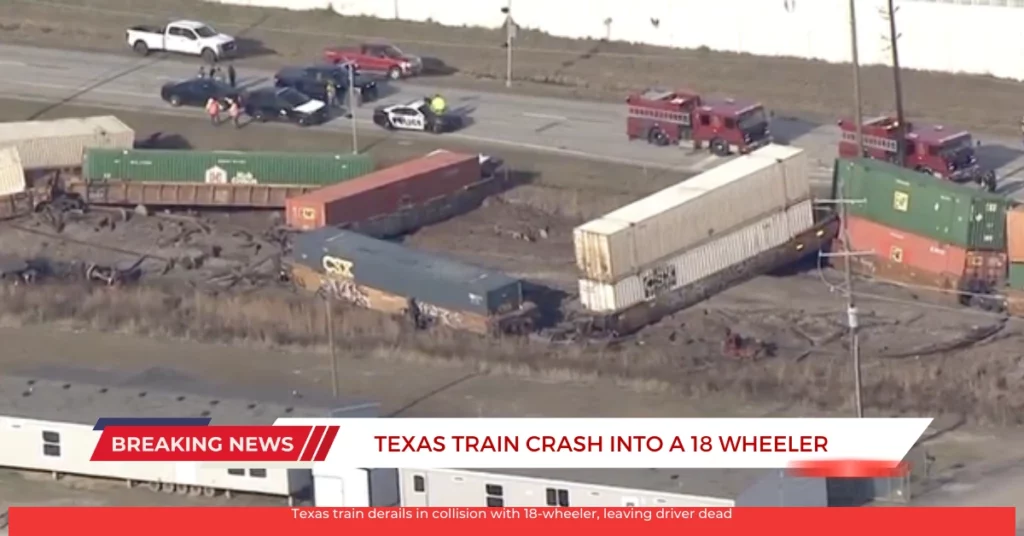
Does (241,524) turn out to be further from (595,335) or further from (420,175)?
(420,175)

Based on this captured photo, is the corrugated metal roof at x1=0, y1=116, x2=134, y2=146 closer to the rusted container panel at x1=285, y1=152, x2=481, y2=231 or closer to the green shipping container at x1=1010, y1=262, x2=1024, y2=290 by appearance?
the rusted container panel at x1=285, y1=152, x2=481, y2=231

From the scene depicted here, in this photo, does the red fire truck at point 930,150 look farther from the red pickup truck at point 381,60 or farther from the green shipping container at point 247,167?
the red pickup truck at point 381,60

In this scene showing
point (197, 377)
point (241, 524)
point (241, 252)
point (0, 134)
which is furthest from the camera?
point (0, 134)

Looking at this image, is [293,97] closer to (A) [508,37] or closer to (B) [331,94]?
(B) [331,94]

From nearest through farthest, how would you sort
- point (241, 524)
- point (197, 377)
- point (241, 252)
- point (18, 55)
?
point (241, 524), point (197, 377), point (241, 252), point (18, 55)

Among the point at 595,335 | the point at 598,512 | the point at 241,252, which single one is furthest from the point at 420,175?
the point at 598,512

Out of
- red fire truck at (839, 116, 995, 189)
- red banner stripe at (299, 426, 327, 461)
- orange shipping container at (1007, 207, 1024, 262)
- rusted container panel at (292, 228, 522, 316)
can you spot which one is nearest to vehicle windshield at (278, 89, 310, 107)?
rusted container panel at (292, 228, 522, 316)

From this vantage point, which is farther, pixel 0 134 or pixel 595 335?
pixel 0 134

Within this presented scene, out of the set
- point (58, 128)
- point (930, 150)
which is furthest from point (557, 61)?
point (930, 150)

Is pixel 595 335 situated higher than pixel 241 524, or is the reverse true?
pixel 241 524
